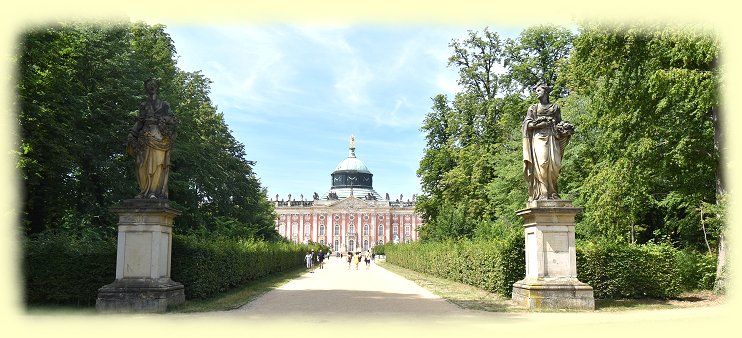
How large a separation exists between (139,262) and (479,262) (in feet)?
35.5

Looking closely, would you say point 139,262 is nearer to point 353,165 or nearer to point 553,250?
point 553,250

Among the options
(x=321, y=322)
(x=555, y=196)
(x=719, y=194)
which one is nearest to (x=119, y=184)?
(x=321, y=322)

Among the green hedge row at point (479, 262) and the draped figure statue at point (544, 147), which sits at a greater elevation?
the draped figure statue at point (544, 147)

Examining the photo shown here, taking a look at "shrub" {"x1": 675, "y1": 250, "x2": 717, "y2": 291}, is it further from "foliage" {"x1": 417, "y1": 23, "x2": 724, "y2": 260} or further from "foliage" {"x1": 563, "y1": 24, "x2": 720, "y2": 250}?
"foliage" {"x1": 563, "y1": 24, "x2": 720, "y2": 250}

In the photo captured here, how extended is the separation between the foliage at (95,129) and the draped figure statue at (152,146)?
12.1 ft

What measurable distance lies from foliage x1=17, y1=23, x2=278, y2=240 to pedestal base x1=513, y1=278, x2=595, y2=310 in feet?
40.8

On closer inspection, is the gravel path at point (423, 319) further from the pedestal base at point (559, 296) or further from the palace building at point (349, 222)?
the palace building at point (349, 222)

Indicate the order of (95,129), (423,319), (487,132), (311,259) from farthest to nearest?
1. (311,259)
2. (487,132)
3. (95,129)
4. (423,319)

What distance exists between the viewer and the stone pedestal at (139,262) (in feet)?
39.3

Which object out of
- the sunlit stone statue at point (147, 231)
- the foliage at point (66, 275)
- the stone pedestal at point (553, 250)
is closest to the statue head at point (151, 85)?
the sunlit stone statue at point (147, 231)

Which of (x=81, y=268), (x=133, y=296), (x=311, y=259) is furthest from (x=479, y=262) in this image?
(x=311, y=259)

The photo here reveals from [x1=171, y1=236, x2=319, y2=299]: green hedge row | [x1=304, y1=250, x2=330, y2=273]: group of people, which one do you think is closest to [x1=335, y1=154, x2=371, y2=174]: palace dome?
[x1=304, y1=250, x2=330, y2=273]: group of people

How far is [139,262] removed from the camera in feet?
40.4

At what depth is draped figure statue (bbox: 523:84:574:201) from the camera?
41.3 feet
